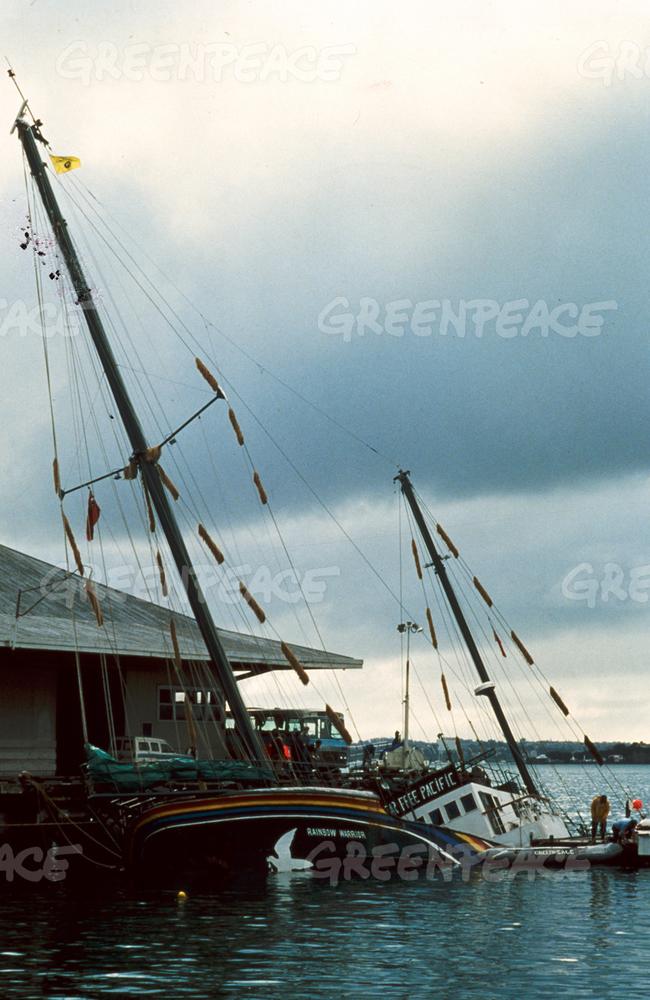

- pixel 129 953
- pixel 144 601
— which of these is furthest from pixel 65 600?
pixel 129 953

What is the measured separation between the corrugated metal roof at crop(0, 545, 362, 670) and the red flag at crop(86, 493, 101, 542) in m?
4.74

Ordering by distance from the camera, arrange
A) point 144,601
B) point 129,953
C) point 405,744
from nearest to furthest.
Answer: point 129,953
point 144,601
point 405,744

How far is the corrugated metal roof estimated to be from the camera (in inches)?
1787

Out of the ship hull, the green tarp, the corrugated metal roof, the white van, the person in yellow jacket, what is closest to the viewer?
the ship hull

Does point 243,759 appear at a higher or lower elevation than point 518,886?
higher

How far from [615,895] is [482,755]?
20.6ft

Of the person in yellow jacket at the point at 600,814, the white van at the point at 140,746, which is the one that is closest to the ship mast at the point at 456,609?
the person in yellow jacket at the point at 600,814

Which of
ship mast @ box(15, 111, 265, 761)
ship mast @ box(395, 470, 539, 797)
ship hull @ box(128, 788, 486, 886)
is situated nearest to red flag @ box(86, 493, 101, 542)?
ship mast @ box(15, 111, 265, 761)

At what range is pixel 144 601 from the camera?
61.0 metres

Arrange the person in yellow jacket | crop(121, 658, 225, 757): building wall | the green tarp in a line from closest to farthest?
the green tarp < the person in yellow jacket < crop(121, 658, 225, 757): building wall

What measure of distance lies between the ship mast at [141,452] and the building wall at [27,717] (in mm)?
9597

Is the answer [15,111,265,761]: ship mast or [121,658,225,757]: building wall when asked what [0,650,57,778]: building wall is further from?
[15,111,265,761]: ship mast

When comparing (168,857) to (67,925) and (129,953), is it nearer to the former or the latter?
(67,925)

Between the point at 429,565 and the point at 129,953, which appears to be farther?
the point at 429,565
